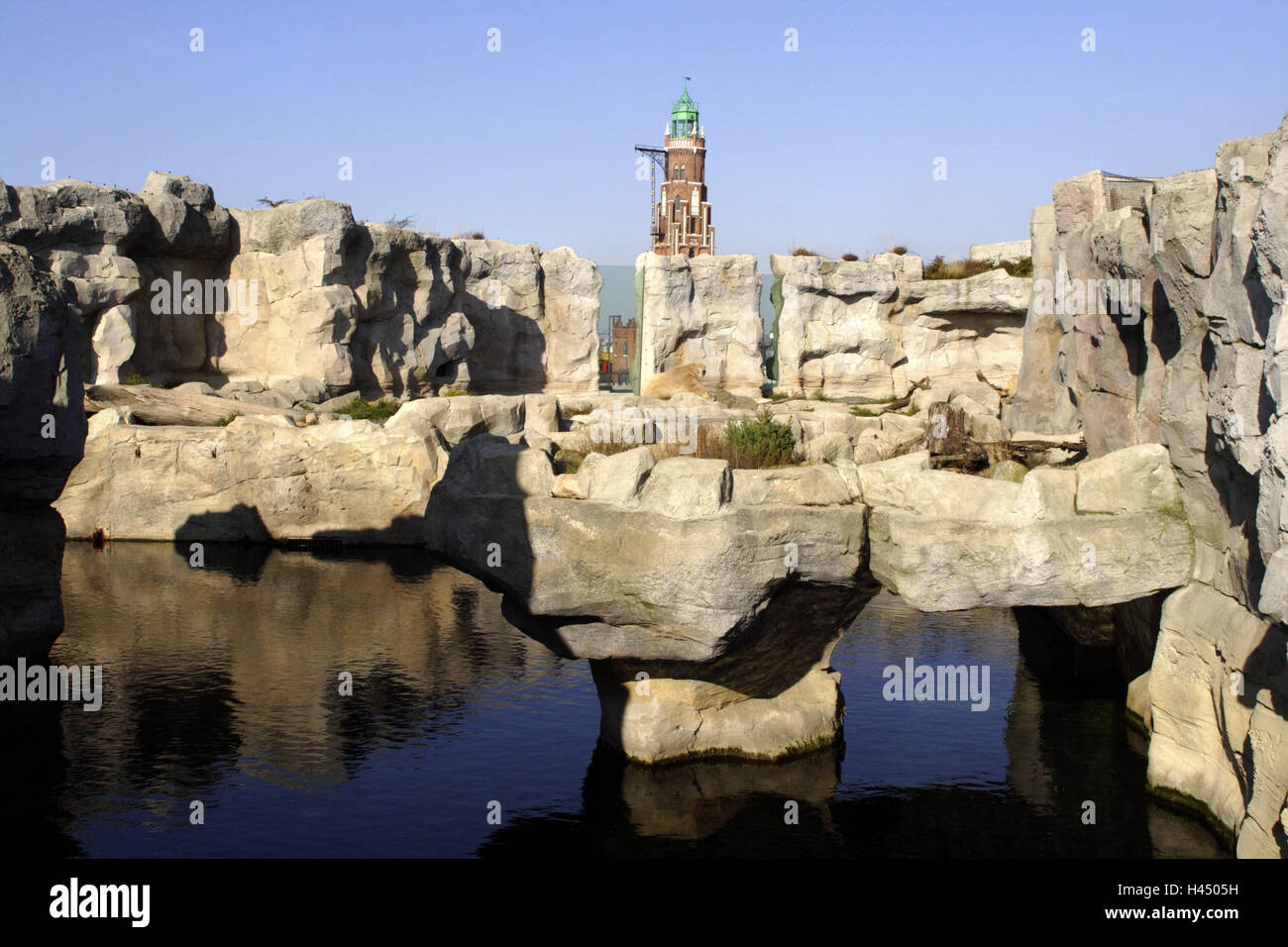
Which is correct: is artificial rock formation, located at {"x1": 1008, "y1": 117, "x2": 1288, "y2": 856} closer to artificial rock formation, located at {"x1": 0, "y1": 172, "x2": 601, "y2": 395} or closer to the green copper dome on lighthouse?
artificial rock formation, located at {"x1": 0, "y1": 172, "x2": 601, "y2": 395}

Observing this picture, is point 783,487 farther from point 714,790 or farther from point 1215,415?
point 1215,415

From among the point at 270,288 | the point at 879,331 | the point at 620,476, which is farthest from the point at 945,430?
the point at 270,288

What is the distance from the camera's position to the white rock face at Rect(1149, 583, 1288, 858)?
7.52m

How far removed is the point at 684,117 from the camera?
275ft

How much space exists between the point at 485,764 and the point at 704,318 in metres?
28.3

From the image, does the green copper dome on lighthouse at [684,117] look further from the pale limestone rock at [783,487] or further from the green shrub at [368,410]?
the pale limestone rock at [783,487]

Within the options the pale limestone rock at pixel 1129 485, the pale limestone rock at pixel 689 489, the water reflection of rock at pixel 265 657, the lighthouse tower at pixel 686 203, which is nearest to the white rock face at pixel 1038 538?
the pale limestone rock at pixel 1129 485

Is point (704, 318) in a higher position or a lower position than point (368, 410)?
higher

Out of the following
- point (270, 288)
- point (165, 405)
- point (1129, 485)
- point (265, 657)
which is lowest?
point (265, 657)

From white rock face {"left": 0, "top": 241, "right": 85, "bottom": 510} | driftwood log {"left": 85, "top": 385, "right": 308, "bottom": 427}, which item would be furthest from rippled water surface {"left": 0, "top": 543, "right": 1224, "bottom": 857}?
driftwood log {"left": 85, "top": 385, "right": 308, "bottom": 427}

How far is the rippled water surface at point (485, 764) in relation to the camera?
9.23 metres

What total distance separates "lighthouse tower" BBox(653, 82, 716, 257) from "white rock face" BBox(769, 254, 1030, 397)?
1565 inches

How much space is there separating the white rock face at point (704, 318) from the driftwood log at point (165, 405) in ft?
45.8

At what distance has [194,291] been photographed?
31750mm
